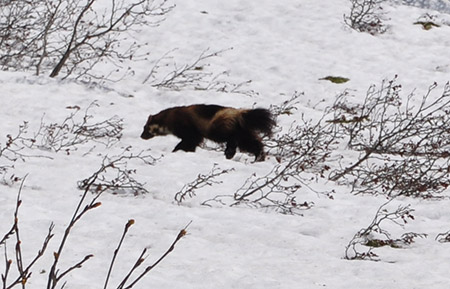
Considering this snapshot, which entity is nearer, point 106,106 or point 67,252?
point 67,252

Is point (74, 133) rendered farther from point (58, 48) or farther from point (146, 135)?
point (58, 48)

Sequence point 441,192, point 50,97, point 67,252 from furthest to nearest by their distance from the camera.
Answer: point 50,97
point 441,192
point 67,252

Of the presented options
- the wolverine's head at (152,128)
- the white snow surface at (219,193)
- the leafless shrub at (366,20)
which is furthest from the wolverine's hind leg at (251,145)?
the leafless shrub at (366,20)

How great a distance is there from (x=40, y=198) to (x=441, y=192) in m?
3.95

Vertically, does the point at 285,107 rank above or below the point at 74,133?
below

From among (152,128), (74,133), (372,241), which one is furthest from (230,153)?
(372,241)

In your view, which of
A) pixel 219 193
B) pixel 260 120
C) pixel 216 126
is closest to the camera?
pixel 219 193

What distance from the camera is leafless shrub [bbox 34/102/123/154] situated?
280 inches

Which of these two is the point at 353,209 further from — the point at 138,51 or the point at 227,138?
the point at 138,51

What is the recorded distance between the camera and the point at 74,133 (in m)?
7.76

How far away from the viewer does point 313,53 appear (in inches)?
520

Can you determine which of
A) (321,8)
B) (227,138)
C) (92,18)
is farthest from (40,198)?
(321,8)

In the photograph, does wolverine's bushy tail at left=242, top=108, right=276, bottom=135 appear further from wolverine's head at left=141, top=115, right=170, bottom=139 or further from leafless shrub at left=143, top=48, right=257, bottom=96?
leafless shrub at left=143, top=48, right=257, bottom=96

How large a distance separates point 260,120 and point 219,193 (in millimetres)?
2097
